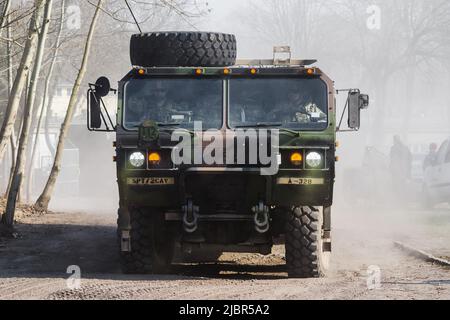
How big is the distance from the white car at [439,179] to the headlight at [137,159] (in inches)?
599

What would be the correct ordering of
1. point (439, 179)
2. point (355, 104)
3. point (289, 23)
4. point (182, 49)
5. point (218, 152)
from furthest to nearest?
point (289, 23)
point (439, 179)
point (182, 49)
point (355, 104)
point (218, 152)

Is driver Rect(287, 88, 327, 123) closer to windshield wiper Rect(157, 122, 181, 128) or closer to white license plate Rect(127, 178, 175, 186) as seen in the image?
windshield wiper Rect(157, 122, 181, 128)

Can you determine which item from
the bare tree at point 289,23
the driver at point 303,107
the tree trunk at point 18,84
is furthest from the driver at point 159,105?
the bare tree at point 289,23

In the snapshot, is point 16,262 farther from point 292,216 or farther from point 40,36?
point 40,36

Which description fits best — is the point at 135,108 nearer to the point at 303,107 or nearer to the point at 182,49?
the point at 182,49

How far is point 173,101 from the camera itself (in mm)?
11719

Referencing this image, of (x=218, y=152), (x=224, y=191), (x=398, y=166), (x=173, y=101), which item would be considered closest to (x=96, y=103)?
(x=173, y=101)

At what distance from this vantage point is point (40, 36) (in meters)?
19.4

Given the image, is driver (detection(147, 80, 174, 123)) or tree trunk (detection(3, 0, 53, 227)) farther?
tree trunk (detection(3, 0, 53, 227))

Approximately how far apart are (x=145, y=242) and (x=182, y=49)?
2.43 m

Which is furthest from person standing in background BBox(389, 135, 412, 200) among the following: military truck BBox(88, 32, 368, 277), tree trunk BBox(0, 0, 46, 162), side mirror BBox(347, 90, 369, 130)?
side mirror BBox(347, 90, 369, 130)

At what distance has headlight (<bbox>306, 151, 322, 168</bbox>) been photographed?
11.2 m

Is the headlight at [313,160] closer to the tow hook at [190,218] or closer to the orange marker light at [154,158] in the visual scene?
the tow hook at [190,218]

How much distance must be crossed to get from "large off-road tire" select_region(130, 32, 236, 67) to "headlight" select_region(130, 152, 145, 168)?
1379 mm
